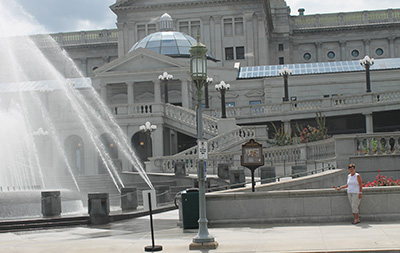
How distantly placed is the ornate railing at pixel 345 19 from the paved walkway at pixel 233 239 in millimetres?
95151

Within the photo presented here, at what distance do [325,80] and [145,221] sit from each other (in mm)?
43915

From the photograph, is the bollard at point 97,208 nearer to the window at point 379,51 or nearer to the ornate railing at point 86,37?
the ornate railing at point 86,37

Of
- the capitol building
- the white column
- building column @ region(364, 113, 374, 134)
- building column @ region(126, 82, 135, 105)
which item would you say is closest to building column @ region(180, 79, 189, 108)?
the capitol building

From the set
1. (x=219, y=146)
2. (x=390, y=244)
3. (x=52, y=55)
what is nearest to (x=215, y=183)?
(x=219, y=146)

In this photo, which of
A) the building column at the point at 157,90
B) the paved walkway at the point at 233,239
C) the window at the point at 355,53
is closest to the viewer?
the paved walkway at the point at 233,239

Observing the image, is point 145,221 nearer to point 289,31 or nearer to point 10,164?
point 10,164

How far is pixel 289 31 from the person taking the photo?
113 metres

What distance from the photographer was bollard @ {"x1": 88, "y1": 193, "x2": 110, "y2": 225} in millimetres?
25969

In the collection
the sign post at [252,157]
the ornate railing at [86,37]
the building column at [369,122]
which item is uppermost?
the ornate railing at [86,37]

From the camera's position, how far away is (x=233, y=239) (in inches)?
772

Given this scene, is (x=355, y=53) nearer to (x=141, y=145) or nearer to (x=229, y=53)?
(x=229, y=53)

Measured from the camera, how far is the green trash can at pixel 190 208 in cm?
2192

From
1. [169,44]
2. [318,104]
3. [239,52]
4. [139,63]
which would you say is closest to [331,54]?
[239,52]

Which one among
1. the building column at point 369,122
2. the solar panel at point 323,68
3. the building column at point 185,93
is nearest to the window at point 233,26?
the solar panel at point 323,68
